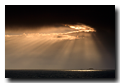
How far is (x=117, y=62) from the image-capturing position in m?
16.6

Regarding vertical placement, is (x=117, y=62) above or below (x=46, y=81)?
above

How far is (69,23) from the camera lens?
856 inches

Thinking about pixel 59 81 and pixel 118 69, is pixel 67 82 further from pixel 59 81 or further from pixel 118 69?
pixel 118 69

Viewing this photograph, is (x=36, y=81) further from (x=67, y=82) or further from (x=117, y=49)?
(x=117, y=49)

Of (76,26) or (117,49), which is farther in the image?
(76,26)

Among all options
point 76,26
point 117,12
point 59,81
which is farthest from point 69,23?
point 59,81

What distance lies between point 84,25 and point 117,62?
7.38 meters

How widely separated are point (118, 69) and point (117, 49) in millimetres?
2013

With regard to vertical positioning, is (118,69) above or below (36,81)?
above
